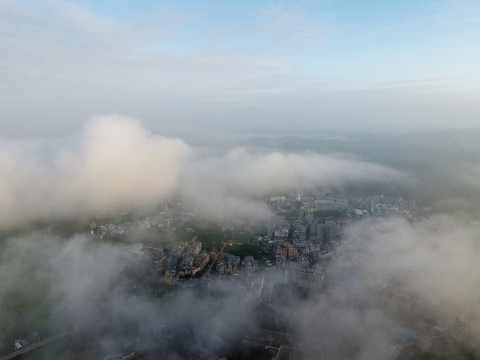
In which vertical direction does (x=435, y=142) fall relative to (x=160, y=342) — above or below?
above

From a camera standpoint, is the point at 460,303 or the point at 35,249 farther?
the point at 35,249

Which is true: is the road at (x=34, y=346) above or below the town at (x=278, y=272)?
below

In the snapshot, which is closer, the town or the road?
the town

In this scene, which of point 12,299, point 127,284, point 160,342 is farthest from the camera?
point 127,284

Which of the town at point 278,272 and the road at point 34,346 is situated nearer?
the town at point 278,272

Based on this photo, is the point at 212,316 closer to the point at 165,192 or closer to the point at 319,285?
the point at 319,285

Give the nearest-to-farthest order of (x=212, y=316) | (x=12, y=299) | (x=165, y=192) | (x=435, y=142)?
1. (x=212, y=316)
2. (x=12, y=299)
3. (x=165, y=192)
4. (x=435, y=142)

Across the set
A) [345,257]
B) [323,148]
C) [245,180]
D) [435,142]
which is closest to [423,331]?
[345,257]

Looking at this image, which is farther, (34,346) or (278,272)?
(278,272)

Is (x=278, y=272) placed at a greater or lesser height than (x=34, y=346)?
greater

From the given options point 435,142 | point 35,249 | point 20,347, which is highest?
point 435,142

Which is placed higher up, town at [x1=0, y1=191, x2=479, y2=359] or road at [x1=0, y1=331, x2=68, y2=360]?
town at [x1=0, y1=191, x2=479, y2=359]
